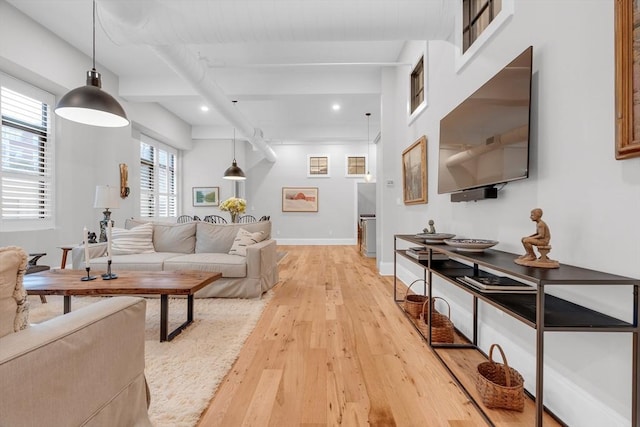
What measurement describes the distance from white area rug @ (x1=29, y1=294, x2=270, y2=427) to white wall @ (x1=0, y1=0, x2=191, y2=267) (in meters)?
1.20

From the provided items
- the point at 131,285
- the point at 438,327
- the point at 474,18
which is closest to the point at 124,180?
the point at 131,285

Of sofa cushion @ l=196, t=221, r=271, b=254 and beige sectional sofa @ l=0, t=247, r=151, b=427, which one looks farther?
sofa cushion @ l=196, t=221, r=271, b=254

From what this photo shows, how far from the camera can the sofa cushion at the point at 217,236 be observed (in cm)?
387

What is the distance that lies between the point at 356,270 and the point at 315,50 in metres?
3.57

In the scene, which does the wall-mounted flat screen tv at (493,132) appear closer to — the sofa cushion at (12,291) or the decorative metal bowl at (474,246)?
the decorative metal bowl at (474,246)

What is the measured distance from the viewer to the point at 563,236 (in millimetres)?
1414

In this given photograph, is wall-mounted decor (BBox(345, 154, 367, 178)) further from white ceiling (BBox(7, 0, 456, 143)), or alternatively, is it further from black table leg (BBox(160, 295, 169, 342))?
black table leg (BBox(160, 295, 169, 342))

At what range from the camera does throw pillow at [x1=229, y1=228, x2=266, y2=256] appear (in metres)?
3.62

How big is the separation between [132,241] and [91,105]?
1954mm

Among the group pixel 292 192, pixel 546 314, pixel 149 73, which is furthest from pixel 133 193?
pixel 546 314

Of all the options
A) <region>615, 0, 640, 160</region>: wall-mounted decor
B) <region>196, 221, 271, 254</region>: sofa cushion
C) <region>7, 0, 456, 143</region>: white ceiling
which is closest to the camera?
<region>615, 0, 640, 160</region>: wall-mounted decor

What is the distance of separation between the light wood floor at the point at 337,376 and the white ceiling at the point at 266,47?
261 cm

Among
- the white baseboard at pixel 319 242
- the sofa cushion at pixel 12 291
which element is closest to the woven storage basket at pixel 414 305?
the sofa cushion at pixel 12 291

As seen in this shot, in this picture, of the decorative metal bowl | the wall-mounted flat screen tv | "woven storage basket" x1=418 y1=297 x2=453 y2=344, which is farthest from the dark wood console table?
the wall-mounted flat screen tv
